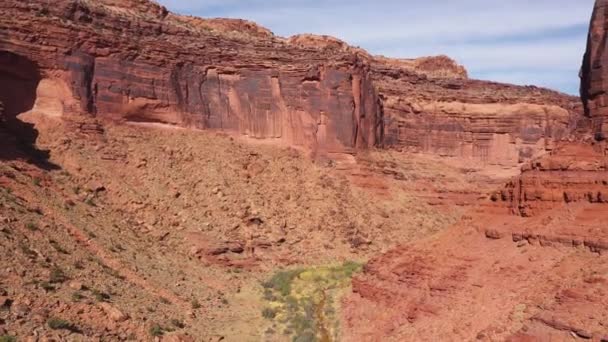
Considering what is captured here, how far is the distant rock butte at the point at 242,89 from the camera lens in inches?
1663

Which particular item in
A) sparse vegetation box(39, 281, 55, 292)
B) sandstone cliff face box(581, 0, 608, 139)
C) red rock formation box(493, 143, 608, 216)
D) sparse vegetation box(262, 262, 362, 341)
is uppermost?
sandstone cliff face box(581, 0, 608, 139)

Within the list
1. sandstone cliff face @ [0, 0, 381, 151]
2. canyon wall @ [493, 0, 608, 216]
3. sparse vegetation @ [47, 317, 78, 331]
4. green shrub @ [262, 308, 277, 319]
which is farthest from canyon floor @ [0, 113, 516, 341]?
canyon wall @ [493, 0, 608, 216]

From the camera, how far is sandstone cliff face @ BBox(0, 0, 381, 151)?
42156mm

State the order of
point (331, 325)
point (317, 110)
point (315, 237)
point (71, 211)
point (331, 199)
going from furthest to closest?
point (317, 110)
point (331, 199)
point (315, 237)
point (71, 211)
point (331, 325)

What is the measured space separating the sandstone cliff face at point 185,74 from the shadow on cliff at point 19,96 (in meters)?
0.27

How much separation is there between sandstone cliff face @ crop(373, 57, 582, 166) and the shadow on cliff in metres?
28.5

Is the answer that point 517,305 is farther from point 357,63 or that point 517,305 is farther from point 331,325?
point 357,63

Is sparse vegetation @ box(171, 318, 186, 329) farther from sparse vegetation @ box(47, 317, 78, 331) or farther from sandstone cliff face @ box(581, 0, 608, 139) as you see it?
sandstone cliff face @ box(581, 0, 608, 139)

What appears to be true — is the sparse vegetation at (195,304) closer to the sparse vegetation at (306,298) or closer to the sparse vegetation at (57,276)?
the sparse vegetation at (306,298)

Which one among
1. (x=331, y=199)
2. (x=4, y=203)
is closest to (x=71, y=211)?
(x=4, y=203)

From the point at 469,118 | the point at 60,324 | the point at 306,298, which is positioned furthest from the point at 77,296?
the point at 469,118

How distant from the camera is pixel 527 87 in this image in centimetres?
6719

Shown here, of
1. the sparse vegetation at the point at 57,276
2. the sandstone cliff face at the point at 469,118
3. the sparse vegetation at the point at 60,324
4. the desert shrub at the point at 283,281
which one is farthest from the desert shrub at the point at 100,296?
the sandstone cliff face at the point at 469,118

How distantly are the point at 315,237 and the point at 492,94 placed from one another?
31927 millimetres
